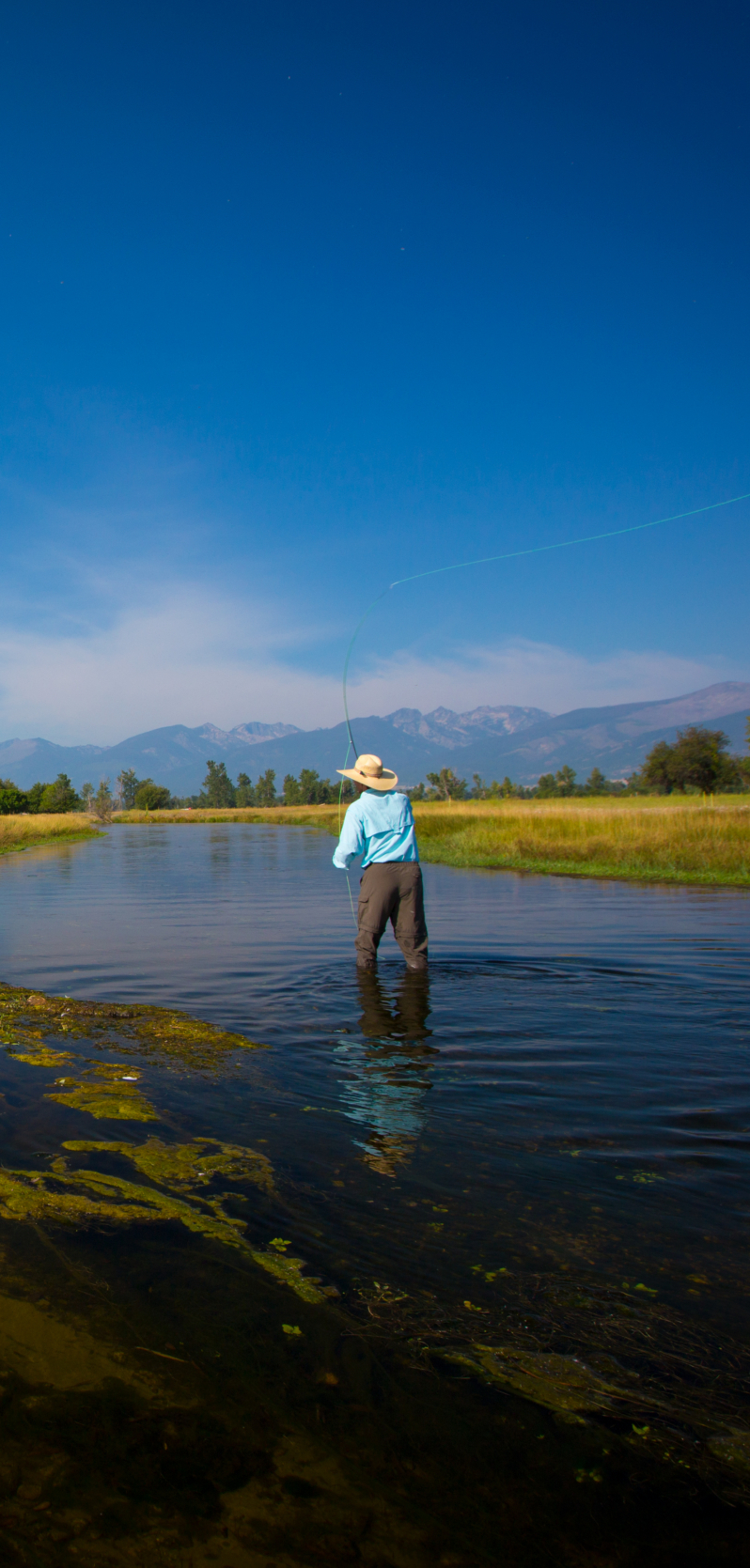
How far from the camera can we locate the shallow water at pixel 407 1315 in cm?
208

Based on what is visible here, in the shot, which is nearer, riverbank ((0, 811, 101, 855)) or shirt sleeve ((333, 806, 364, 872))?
shirt sleeve ((333, 806, 364, 872))

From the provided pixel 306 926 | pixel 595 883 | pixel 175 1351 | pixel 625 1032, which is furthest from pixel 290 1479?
pixel 595 883

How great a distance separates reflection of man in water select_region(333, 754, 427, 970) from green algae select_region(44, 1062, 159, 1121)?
3.08 meters

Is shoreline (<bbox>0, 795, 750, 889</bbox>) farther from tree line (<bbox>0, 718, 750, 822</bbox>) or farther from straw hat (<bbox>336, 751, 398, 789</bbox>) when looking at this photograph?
tree line (<bbox>0, 718, 750, 822</bbox>)

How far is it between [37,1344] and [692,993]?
719cm

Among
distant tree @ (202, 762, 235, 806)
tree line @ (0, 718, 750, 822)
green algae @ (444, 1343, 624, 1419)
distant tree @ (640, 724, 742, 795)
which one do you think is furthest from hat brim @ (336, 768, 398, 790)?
distant tree @ (202, 762, 235, 806)

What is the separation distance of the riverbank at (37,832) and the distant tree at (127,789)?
94.2 m

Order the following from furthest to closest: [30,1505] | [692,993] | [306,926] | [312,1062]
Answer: [306,926] < [692,993] < [312,1062] < [30,1505]

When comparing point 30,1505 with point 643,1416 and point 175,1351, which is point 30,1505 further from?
point 643,1416

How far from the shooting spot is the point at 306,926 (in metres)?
14.0

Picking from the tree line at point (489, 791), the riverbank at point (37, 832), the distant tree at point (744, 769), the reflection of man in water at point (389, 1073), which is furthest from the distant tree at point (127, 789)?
the reflection of man in water at point (389, 1073)

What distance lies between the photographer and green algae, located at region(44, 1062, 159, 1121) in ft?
16.3

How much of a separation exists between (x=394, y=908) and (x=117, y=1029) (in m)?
2.98

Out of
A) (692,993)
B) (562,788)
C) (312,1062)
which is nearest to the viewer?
(312,1062)
